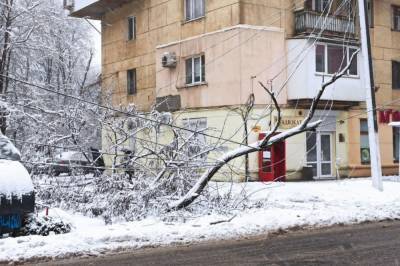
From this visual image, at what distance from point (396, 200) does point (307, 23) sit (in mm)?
9927

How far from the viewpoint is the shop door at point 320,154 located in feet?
80.4

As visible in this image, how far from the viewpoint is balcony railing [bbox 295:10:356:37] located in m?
23.3

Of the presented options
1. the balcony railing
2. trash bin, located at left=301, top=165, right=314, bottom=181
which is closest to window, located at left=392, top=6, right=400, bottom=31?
the balcony railing

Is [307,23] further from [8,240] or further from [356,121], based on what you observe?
[8,240]

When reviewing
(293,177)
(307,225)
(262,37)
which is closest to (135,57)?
(262,37)

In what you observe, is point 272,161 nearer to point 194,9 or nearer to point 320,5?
point 320,5

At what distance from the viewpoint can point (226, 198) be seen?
1361 centimetres

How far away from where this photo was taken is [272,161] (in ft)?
71.7

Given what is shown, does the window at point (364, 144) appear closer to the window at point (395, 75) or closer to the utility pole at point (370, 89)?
the window at point (395, 75)

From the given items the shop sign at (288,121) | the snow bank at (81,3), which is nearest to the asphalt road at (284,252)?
the shop sign at (288,121)

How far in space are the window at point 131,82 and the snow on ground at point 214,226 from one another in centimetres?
1383

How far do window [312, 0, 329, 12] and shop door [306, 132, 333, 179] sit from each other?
204 inches

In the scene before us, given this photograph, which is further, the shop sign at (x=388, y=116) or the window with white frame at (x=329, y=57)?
the shop sign at (x=388, y=116)

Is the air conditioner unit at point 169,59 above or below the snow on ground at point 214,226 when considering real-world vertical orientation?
above
